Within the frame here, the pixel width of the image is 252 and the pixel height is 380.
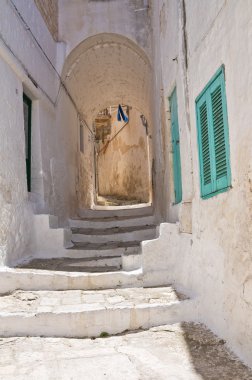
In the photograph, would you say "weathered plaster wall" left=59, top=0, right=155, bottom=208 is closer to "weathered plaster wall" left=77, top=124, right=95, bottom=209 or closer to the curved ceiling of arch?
the curved ceiling of arch

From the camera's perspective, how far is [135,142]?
18.8 meters

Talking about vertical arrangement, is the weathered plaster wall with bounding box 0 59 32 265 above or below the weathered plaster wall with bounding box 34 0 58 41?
below

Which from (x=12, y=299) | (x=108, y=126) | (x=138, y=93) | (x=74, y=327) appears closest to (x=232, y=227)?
(x=74, y=327)

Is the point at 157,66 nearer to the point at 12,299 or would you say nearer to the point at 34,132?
the point at 34,132

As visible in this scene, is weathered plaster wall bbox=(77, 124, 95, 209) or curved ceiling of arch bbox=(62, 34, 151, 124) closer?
curved ceiling of arch bbox=(62, 34, 151, 124)

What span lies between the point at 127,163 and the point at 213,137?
15764mm

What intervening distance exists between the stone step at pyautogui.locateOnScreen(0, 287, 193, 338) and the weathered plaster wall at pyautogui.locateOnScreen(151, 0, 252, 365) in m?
0.41

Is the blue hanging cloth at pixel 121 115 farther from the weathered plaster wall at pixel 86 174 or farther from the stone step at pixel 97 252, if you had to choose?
the stone step at pixel 97 252

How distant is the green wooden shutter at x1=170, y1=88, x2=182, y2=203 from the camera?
18.6ft

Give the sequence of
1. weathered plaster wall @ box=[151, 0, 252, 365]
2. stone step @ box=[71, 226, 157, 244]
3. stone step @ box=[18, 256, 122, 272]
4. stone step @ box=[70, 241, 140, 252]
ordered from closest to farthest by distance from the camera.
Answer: weathered plaster wall @ box=[151, 0, 252, 365] → stone step @ box=[18, 256, 122, 272] → stone step @ box=[70, 241, 140, 252] → stone step @ box=[71, 226, 157, 244]

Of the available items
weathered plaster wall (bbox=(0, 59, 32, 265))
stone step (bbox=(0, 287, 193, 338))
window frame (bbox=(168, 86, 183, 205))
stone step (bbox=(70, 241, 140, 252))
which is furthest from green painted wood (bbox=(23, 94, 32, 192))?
stone step (bbox=(0, 287, 193, 338))

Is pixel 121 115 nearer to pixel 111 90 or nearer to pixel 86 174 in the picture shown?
pixel 111 90

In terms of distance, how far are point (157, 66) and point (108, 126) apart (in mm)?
13916

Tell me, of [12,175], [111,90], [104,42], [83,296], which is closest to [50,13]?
[104,42]
